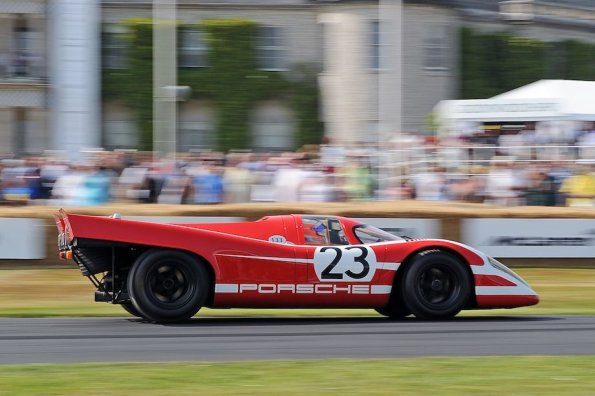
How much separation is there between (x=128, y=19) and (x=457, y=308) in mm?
26624

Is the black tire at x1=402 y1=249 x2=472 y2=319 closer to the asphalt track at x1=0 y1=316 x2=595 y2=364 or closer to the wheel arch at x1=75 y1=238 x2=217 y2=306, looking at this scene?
the asphalt track at x1=0 y1=316 x2=595 y2=364

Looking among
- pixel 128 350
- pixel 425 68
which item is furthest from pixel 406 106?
pixel 128 350

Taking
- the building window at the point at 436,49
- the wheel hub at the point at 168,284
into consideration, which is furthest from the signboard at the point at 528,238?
the building window at the point at 436,49

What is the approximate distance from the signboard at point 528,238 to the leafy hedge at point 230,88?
58.4 ft

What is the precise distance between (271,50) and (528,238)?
1935 cm

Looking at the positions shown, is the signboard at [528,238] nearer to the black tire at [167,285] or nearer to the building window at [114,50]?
the black tire at [167,285]

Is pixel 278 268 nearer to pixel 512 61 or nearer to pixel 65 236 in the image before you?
pixel 65 236

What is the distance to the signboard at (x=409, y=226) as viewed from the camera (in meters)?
19.0

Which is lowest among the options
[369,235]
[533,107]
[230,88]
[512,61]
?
[369,235]

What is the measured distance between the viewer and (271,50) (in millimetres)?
37375

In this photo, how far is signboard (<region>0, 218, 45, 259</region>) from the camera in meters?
18.4

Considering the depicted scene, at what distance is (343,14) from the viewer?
3675cm

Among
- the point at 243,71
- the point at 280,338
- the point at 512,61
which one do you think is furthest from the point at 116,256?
the point at 512,61

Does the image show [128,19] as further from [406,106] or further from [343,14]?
[406,106]
